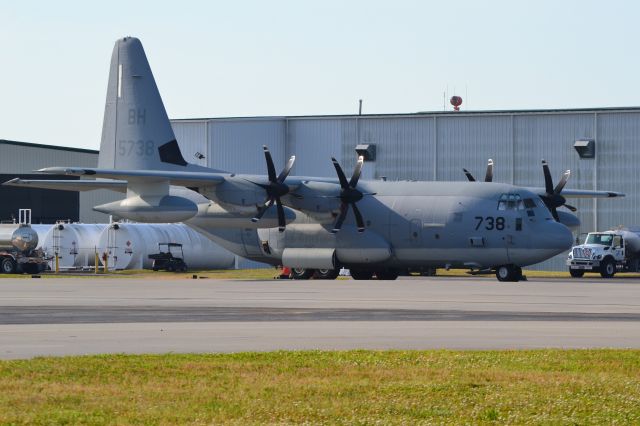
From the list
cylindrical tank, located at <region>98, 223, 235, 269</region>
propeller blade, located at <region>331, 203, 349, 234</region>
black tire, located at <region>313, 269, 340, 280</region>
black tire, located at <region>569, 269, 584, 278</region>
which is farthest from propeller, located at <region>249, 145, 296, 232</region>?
black tire, located at <region>569, 269, 584, 278</region>

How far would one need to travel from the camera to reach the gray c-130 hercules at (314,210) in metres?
53.5

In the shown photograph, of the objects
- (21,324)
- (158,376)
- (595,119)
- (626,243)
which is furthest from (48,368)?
(595,119)

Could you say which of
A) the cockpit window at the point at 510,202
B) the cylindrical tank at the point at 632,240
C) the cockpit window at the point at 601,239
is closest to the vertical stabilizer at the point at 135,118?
the cockpit window at the point at 510,202

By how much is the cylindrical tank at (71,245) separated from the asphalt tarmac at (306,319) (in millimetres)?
27761

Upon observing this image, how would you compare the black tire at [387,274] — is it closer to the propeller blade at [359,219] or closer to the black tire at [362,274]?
the black tire at [362,274]

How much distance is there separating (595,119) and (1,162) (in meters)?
52.9

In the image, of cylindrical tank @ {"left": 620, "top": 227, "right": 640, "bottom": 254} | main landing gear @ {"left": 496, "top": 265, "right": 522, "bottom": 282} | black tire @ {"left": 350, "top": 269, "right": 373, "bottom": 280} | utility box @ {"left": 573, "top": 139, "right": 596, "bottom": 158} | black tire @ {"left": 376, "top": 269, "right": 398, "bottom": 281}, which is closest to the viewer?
main landing gear @ {"left": 496, "top": 265, "right": 522, "bottom": 282}

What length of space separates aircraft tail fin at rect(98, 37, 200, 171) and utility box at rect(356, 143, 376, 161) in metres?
25.1

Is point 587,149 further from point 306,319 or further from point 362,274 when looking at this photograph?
point 306,319

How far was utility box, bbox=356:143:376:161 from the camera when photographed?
8388cm

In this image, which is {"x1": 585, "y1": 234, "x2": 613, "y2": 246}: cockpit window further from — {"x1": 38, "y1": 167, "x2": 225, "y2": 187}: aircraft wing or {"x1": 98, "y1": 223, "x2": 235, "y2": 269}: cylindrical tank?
{"x1": 38, "y1": 167, "x2": 225, "y2": 187}: aircraft wing

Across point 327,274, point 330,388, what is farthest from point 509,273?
point 330,388

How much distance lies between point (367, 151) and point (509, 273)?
30.9 m

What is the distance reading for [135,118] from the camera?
198ft
